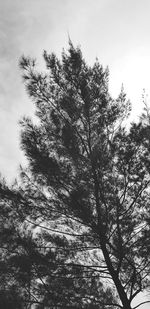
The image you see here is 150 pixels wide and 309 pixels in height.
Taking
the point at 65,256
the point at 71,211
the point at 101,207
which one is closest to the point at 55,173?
the point at 71,211

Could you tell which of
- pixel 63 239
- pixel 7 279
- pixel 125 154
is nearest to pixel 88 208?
pixel 63 239

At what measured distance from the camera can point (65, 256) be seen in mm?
5875

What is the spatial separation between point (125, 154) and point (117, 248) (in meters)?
2.01

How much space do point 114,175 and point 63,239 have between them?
5.78 ft

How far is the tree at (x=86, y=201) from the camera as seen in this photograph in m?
5.59

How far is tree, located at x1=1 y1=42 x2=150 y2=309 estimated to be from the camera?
5.59 m

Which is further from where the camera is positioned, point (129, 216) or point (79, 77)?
point (79, 77)

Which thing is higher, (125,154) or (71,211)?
(125,154)

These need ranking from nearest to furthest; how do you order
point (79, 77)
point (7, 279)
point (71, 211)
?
point (7, 279) < point (71, 211) < point (79, 77)

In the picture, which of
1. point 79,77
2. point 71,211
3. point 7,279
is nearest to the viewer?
point 7,279

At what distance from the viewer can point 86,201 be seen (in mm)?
5969

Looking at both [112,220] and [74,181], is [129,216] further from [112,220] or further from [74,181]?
[74,181]

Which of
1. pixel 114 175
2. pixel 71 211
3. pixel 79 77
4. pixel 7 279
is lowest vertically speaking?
pixel 7 279

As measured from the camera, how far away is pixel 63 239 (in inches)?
237
